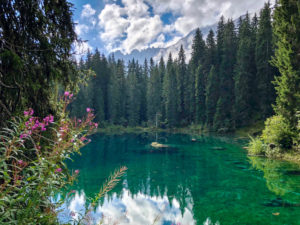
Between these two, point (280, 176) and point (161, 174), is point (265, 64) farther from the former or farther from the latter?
point (161, 174)

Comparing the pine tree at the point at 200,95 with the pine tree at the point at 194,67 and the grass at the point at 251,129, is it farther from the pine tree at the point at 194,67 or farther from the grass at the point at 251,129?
the grass at the point at 251,129

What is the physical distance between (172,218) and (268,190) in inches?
213

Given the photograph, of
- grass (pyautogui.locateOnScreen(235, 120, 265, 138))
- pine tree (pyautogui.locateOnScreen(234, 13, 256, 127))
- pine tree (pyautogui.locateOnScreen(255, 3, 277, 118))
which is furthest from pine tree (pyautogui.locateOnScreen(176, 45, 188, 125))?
pine tree (pyautogui.locateOnScreen(255, 3, 277, 118))

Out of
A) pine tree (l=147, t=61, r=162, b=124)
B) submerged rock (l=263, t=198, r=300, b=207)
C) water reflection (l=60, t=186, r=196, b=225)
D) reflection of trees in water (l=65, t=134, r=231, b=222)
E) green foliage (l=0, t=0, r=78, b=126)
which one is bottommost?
water reflection (l=60, t=186, r=196, b=225)

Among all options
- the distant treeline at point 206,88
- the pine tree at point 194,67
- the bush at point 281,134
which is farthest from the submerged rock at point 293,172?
the pine tree at point 194,67

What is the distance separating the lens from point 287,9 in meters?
15.2

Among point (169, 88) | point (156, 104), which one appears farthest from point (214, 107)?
point (156, 104)

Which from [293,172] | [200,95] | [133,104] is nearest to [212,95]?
[200,95]

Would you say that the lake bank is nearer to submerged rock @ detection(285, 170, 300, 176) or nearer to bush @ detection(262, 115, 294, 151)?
bush @ detection(262, 115, 294, 151)

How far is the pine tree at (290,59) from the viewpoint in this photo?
14672 mm

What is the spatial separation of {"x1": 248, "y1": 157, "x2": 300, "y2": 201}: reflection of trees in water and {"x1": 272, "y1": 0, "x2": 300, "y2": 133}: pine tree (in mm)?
3032

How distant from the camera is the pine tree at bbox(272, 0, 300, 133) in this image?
1467 cm

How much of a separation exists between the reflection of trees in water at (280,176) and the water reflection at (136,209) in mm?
4687

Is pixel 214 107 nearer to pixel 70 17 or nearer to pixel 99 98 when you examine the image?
pixel 99 98
